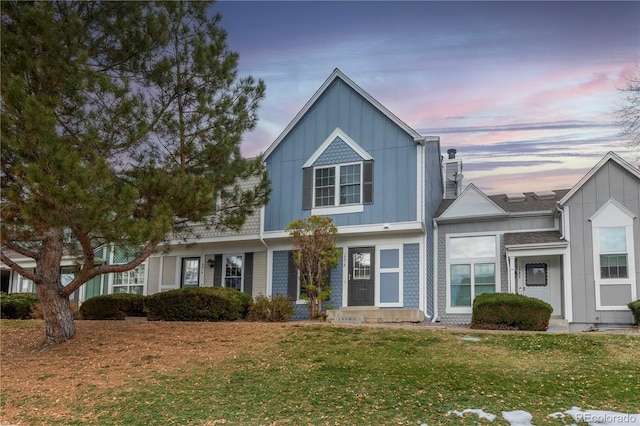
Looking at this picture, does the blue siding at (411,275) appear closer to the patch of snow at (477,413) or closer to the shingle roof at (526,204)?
the shingle roof at (526,204)

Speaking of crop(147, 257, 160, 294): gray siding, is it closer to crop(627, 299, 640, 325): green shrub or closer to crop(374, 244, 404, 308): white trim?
crop(374, 244, 404, 308): white trim

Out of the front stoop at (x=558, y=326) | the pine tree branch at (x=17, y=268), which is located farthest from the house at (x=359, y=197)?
the pine tree branch at (x=17, y=268)

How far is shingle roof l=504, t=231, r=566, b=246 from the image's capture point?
16.9 meters

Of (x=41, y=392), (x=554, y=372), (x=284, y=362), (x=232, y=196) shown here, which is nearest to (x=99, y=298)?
(x=232, y=196)

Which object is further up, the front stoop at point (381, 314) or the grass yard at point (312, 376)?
the front stoop at point (381, 314)

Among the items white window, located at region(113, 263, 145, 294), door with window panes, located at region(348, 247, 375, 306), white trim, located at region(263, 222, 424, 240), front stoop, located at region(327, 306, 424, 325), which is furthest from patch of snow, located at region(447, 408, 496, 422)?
white window, located at region(113, 263, 145, 294)

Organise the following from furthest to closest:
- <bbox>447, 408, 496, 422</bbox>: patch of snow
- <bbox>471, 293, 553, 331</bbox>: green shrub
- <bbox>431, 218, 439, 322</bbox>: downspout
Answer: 1. <bbox>431, 218, 439, 322</bbox>: downspout
2. <bbox>471, 293, 553, 331</bbox>: green shrub
3. <bbox>447, 408, 496, 422</bbox>: patch of snow

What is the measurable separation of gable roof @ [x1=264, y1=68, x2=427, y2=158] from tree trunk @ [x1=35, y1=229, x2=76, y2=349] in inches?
322

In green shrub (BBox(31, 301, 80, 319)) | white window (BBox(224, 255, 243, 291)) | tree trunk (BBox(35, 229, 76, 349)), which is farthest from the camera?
white window (BBox(224, 255, 243, 291))

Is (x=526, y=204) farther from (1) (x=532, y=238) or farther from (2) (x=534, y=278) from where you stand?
(2) (x=534, y=278)

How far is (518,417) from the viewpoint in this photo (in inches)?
307

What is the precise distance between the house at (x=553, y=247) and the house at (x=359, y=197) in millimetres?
822

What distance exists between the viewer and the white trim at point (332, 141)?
18398 millimetres

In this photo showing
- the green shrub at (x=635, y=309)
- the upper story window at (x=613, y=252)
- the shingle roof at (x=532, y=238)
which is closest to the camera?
the green shrub at (x=635, y=309)
